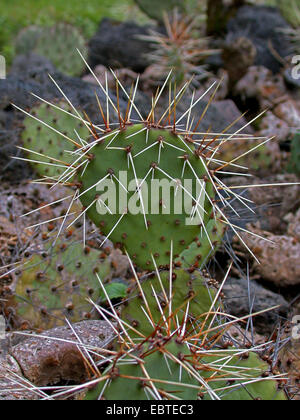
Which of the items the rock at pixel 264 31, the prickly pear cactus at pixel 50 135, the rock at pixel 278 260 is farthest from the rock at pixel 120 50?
the rock at pixel 278 260

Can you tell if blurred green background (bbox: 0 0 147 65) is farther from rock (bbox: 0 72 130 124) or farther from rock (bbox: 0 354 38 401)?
rock (bbox: 0 354 38 401)

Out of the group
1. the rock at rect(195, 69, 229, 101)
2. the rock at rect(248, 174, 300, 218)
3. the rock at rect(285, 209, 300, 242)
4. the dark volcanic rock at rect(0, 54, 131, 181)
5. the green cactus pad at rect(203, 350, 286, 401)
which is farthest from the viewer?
the rock at rect(195, 69, 229, 101)

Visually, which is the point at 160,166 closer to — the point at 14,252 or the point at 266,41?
the point at 14,252

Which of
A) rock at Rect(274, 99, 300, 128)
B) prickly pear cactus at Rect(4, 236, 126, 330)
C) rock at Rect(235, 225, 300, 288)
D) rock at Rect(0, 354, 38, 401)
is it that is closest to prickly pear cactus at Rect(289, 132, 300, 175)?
rock at Rect(274, 99, 300, 128)

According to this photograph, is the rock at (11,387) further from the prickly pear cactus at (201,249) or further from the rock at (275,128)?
the rock at (275,128)

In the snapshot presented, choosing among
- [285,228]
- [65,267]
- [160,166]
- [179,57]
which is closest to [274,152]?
[285,228]
